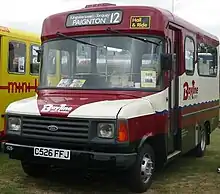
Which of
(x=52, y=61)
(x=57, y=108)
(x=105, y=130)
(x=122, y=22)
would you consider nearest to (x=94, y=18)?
(x=122, y=22)

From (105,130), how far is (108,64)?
4.42 ft

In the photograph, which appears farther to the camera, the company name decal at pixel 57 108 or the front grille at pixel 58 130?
the company name decal at pixel 57 108

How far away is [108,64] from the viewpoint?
22.0 feet

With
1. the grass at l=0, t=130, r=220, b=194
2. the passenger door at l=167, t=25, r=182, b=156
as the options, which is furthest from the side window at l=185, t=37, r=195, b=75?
the grass at l=0, t=130, r=220, b=194

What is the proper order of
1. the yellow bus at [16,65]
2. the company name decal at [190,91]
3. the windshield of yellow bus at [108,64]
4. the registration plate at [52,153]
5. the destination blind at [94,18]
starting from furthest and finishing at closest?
the yellow bus at [16,65] → the company name decal at [190,91] → the destination blind at [94,18] → the windshield of yellow bus at [108,64] → the registration plate at [52,153]

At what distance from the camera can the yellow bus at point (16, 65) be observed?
9.35 metres

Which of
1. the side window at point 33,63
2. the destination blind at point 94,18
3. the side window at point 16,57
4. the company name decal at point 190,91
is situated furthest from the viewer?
the side window at point 33,63

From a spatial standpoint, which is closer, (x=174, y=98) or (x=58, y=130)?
(x=58, y=130)

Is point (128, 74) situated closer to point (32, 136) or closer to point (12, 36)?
point (32, 136)

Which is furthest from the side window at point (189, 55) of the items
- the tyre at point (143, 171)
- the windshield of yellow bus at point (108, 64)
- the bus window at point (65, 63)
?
the bus window at point (65, 63)

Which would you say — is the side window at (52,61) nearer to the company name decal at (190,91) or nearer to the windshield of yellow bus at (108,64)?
the windshield of yellow bus at (108,64)

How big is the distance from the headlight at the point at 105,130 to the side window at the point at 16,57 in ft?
14.5

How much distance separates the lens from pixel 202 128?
9.46 meters

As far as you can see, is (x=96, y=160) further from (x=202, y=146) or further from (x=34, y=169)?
(x=202, y=146)
